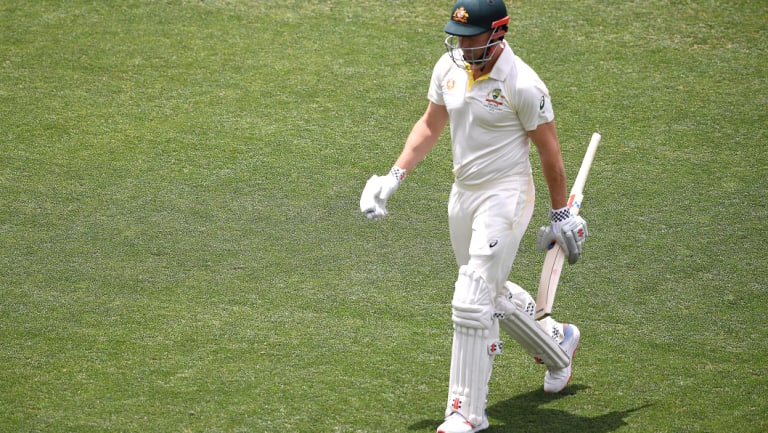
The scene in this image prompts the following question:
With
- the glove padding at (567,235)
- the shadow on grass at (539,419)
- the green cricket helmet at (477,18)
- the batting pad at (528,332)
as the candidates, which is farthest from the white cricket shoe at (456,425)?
the green cricket helmet at (477,18)

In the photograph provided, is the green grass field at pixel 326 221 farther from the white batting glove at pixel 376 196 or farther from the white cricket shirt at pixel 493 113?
the white cricket shirt at pixel 493 113

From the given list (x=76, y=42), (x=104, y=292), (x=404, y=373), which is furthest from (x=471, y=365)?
(x=76, y=42)

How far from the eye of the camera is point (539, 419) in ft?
18.0

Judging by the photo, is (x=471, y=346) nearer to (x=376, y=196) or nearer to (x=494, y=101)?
(x=376, y=196)

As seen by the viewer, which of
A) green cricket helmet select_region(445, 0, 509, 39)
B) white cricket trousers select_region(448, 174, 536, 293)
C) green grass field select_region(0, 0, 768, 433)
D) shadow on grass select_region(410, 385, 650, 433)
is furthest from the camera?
A: green grass field select_region(0, 0, 768, 433)

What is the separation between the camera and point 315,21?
444 inches

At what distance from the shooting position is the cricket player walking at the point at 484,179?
5.05 metres

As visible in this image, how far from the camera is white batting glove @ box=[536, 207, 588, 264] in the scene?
539 centimetres

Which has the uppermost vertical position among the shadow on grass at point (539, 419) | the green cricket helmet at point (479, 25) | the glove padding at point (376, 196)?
the green cricket helmet at point (479, 25)

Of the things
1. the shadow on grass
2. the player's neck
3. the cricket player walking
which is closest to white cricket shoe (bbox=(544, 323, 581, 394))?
the shadow on grass

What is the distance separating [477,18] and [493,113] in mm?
480

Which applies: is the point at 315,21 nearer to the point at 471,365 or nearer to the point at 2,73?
the point at 2,73

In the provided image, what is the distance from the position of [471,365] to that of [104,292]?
114 inches

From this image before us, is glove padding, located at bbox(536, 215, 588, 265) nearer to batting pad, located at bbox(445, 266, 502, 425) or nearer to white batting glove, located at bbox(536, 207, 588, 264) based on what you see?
white batting glove, located at bbox(536, 207, 588, 264)
